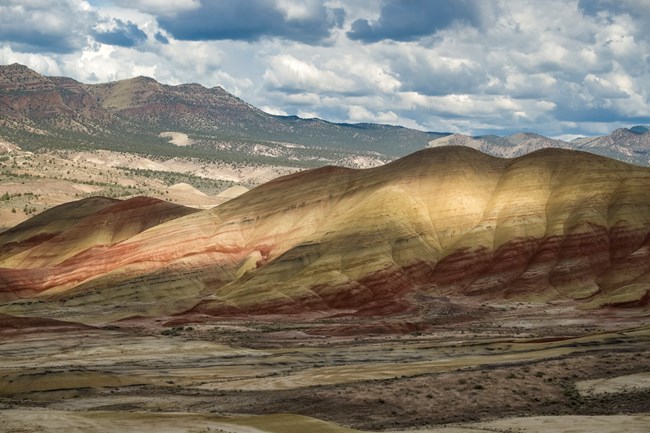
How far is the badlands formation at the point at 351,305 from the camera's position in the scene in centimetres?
5394

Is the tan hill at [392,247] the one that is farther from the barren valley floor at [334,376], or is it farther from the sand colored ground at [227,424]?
the sand colored ground at [227,424]

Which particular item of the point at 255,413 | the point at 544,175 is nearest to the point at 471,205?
the point at 544,175

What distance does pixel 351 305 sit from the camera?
129m

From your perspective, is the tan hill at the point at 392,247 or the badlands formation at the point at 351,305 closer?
the badlands formation at the point at 351,305

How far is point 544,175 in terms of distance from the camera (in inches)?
6102

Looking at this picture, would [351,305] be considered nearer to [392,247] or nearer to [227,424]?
[392,247]

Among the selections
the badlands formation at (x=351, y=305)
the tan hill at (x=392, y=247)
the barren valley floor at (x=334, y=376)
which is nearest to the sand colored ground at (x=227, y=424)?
the barren valley floor at (x=334, y=376)

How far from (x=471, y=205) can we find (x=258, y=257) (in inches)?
1398

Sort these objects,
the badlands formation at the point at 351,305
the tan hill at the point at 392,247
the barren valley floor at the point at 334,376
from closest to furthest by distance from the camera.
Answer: the barren valley floor at the point at 334,376 < the badlands formation at the point at 351,305 < the tan hill at the point at 392,247

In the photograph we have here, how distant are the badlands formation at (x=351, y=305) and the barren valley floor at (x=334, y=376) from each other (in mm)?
264

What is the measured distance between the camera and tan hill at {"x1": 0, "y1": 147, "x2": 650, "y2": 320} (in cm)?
13012

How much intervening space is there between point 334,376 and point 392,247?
75.1 meters

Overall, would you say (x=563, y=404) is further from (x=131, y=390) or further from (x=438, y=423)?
(x=131, y=390)

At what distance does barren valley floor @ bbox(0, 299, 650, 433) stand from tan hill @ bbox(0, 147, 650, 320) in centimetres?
1848
